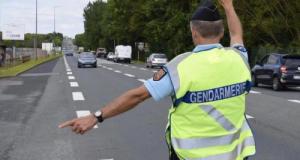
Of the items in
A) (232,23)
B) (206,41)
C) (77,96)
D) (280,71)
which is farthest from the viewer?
(280,71)

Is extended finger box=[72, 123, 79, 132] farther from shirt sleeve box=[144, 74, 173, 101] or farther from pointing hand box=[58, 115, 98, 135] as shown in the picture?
shirt sleeve box=[144, 74, 173, 101]

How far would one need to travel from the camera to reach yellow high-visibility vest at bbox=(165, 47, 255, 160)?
10.8 feet

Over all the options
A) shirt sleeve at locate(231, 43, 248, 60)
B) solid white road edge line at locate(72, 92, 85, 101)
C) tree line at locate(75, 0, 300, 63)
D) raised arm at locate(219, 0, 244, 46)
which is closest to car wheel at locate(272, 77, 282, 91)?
tree line at locate(75, 0, 300, 63)

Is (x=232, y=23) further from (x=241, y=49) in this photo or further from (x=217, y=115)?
(x=217, y=115)

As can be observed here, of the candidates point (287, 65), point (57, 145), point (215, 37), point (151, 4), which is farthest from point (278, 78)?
point (151, 4)

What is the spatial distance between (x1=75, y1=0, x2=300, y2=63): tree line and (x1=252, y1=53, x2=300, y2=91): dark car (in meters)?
3.65

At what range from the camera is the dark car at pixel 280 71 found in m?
23.1

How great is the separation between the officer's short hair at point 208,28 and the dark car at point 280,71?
66.3ft

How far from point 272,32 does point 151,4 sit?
1216 inches

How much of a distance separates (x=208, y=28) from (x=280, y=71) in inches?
805

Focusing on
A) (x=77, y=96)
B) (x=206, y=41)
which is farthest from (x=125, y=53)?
(x=206, y=41)

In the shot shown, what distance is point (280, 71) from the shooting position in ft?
76.2

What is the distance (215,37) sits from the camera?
341cm

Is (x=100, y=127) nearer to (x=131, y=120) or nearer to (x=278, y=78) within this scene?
(x=131, y=120)
